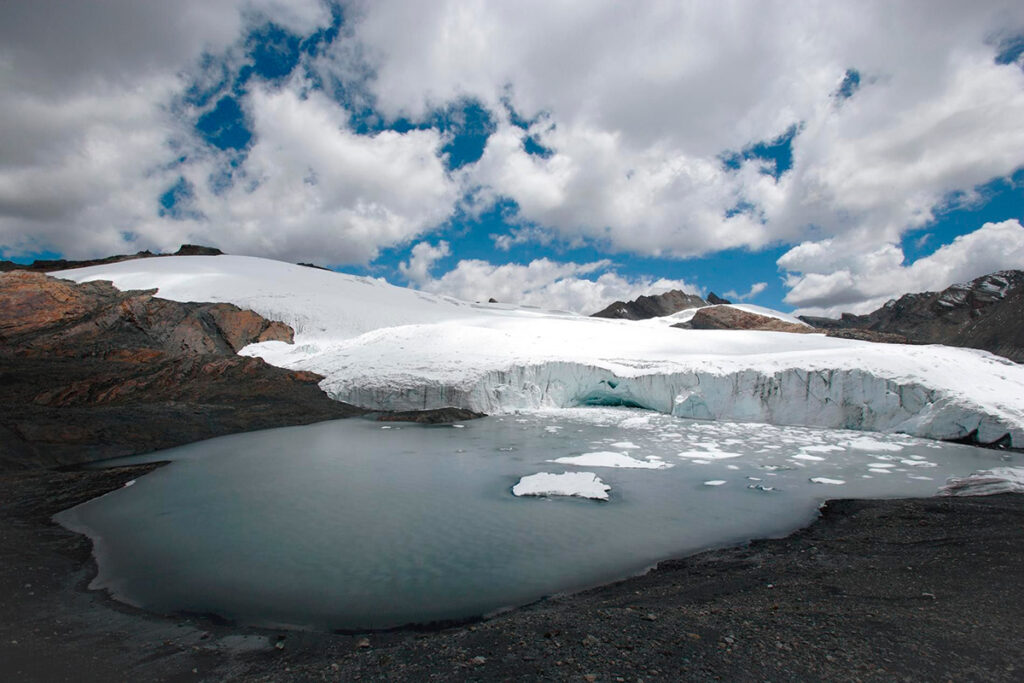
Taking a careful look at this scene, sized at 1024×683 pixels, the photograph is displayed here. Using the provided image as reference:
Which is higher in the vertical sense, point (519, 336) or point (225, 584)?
point (519, 336)

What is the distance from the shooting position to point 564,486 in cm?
633

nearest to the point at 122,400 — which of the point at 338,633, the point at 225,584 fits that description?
the point at 225,584

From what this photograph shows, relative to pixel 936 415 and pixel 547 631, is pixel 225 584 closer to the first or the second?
pixel 547 631

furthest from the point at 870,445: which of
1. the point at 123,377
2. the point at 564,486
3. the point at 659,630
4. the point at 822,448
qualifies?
the point at 123,377

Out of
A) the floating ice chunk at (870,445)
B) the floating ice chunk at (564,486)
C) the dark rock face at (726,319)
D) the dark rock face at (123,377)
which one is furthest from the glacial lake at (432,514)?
the dark rock face at (726,319)

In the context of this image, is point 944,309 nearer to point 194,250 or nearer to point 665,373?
point 665,373

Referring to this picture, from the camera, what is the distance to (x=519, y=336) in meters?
17.2

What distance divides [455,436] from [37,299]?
15708mm

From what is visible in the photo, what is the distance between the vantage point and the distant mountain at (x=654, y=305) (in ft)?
237

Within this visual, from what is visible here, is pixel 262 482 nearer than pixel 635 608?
No

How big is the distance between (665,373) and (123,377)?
14.6 metres

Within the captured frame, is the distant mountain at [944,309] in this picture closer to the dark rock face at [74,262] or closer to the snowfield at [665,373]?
the snowfield at [665,373]

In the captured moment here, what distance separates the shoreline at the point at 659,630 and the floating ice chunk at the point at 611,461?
11.3ft

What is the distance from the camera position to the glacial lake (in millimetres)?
3615
